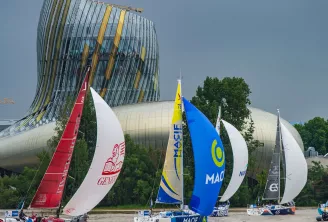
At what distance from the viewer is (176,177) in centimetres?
3800

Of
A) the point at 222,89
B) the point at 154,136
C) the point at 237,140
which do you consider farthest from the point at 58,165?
the point at 154,136

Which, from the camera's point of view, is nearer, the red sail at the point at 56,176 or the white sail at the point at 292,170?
the red sail at the point at 56,176

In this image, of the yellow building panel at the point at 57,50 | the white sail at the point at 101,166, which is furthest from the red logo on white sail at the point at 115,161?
the yellow building panel at the point at 57,50

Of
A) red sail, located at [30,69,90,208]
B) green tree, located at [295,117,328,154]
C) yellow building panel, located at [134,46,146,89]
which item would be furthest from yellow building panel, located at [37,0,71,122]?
red sail, located at [30,69,90,208]

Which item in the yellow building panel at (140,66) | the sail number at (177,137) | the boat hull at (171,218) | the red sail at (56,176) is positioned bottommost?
the boat hull at (171,218)

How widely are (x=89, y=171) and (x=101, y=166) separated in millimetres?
598

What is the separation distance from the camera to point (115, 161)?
33875 millimetres

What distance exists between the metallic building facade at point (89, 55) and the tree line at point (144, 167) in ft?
67.9

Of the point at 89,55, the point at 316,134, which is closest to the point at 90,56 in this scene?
the point at 89,55

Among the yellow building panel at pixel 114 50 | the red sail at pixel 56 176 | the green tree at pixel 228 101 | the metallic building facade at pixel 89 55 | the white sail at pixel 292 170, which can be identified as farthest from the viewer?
the yellow building panel at pixel 114 50

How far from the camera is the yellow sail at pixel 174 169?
3784 centimetres

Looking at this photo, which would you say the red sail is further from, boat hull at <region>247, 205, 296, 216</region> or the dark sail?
the dark sail

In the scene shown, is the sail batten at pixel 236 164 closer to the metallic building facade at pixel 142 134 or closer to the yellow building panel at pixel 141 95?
the metallic building facade at pixel 142 134

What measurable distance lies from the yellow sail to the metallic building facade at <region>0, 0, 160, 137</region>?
157 ft
